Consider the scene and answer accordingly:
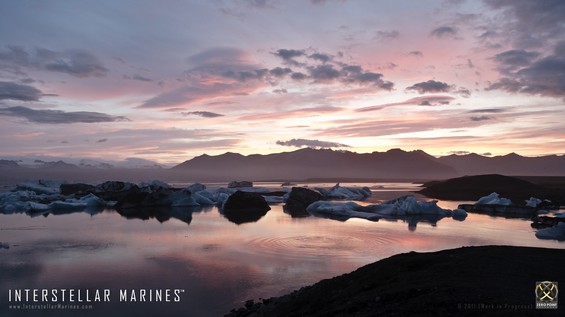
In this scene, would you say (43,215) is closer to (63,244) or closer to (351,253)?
(63,244)

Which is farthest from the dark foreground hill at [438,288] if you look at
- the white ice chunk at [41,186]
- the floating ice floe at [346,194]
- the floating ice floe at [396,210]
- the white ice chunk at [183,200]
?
the white ice chunk at [41,186]

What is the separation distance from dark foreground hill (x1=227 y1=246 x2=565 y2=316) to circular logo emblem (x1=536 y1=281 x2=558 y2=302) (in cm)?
10

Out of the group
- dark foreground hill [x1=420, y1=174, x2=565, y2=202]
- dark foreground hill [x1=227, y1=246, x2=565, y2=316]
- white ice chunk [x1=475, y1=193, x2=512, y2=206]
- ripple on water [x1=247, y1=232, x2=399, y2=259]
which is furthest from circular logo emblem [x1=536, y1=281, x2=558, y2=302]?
dark foreground hill [x1=420, y1=174, x2=565, y2=202]

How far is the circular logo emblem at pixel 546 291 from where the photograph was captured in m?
6.37

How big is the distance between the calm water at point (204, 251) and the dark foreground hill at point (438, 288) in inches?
75.8

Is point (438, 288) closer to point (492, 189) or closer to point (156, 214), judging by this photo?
point (156, 214)

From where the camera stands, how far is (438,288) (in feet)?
23.1

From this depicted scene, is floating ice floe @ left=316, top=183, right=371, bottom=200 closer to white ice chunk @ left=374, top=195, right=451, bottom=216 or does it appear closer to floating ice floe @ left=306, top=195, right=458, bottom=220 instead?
floating ice floe @ left=306, top=195, right=458, bottom=220

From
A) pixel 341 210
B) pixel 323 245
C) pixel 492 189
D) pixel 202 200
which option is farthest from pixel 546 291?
pixel 492 189

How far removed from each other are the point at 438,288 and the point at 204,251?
10.5 metres

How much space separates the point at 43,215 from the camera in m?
29.0

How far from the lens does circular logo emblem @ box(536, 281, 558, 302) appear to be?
20.9 ft

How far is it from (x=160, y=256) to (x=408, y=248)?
30.1ft

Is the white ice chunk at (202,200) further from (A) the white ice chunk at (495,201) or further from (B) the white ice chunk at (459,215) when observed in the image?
(A) the white ice chunk at (495,201)
